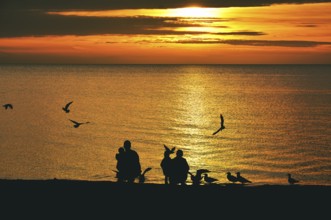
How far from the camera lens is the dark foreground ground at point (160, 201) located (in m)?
13.7

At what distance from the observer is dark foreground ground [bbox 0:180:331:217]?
13.7 metres

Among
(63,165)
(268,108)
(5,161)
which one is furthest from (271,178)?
(268,108)

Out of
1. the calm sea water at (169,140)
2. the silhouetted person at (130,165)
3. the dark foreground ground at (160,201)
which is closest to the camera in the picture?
the dark foreground ground at (160,201)

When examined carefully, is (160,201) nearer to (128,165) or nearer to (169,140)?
(128,165)

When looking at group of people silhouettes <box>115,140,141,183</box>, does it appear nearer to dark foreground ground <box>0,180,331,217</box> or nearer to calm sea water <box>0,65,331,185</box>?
dark foreground ground <box>0,180,331,217</box>

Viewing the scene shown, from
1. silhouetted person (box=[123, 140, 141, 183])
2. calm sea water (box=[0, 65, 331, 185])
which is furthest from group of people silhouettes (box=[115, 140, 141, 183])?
calm sea water (box=[0, 65, 331, 185])

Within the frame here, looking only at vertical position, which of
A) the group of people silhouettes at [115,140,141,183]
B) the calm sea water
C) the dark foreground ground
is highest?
the calm sea water

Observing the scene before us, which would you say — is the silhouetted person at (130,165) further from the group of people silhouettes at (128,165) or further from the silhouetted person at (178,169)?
the silhouetted person at (178,169)

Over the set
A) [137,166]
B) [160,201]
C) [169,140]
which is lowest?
[160,201]

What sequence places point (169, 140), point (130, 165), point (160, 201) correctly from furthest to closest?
point (169, 140), point (130, 165), point (160, 201)

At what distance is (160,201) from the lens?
48.0 ft

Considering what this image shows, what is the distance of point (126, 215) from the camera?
1363cm

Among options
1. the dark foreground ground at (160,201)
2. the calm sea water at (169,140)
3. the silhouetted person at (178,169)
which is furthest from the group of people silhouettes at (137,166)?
the calm sea water at (169,140)

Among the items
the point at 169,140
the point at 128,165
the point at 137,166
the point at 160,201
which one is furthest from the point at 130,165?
the point at 169,140
